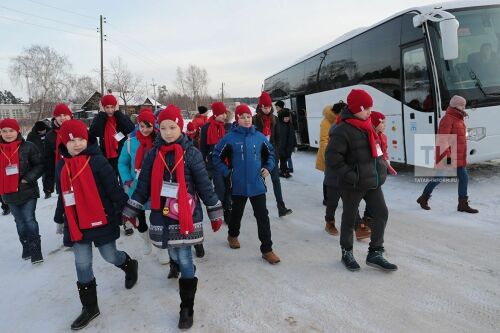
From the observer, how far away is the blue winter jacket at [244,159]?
4145 millimetres

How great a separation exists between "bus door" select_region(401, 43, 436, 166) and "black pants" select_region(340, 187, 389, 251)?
386cm

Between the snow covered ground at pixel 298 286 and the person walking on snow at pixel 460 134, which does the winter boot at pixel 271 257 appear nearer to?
the snow covered ground at pixel 298 286

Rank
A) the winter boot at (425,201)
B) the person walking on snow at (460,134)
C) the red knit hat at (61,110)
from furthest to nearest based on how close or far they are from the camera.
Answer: the winter boot at (425,201) < the person walking on snow at (460,134) < the red knit hat at (61,110)

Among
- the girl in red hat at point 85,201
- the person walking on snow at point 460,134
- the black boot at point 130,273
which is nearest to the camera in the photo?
the girl in red hat at point 85,201

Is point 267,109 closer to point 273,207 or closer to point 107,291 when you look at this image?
point 273,207

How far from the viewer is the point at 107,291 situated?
3.72m

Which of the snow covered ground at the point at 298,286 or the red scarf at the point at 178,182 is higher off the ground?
the red scarf at the point at 178,182

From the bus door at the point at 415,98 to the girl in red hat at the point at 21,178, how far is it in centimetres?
655

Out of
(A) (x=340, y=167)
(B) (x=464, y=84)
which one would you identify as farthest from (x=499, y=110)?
(A) (x=340, y=167)

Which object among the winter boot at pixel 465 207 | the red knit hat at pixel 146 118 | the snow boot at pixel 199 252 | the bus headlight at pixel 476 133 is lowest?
the snow boot at pixel 199 252

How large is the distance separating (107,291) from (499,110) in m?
7.01

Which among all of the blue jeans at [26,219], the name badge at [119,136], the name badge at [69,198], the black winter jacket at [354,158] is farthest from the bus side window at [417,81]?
the blue jeans at [26,219]

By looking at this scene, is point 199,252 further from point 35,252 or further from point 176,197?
point 35,252

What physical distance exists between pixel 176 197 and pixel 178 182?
125 mm
